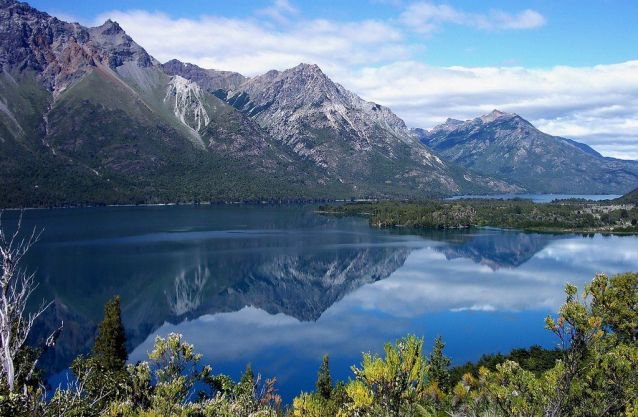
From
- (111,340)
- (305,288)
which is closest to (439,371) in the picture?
(111,340)

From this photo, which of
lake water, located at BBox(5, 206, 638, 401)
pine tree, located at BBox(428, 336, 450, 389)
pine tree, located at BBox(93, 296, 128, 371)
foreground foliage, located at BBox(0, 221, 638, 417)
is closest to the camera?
foreground foliage, located at BBox(0, 221, 638, 417)

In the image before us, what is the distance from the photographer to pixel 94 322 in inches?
3174

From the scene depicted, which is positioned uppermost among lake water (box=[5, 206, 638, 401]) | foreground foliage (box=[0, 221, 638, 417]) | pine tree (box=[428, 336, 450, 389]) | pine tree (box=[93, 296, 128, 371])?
foreground foliage (box=[0, 221, 638, 417])

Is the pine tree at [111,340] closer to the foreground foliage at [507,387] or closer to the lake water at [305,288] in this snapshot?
the lake water at [305,288]

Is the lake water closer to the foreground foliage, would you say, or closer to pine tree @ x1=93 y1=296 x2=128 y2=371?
pine tree @ x1=93 y1=296 x2=128 y2=371

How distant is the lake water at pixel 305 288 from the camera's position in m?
70.7

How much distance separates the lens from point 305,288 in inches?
4304

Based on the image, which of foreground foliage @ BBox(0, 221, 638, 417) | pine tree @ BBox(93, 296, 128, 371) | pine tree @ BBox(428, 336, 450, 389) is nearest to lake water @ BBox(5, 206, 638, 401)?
pine tree @ BBox(428, 336, 450, 389)

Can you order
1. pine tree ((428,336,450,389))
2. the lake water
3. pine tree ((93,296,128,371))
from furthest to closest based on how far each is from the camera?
the lake water < pine tree ((428,336,450,389)) < pine tree ((93,296,128,371))

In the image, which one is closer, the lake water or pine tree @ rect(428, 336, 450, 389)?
pine tree @ rect(428, 336, 450, 389)

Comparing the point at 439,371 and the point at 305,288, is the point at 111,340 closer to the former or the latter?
the point at 439,371

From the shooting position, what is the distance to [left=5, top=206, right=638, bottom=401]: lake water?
232ft

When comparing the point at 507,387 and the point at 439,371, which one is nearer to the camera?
the point at 507,387

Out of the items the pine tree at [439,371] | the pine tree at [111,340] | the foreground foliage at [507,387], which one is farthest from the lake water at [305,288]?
the foreground foliage at [507,387]
